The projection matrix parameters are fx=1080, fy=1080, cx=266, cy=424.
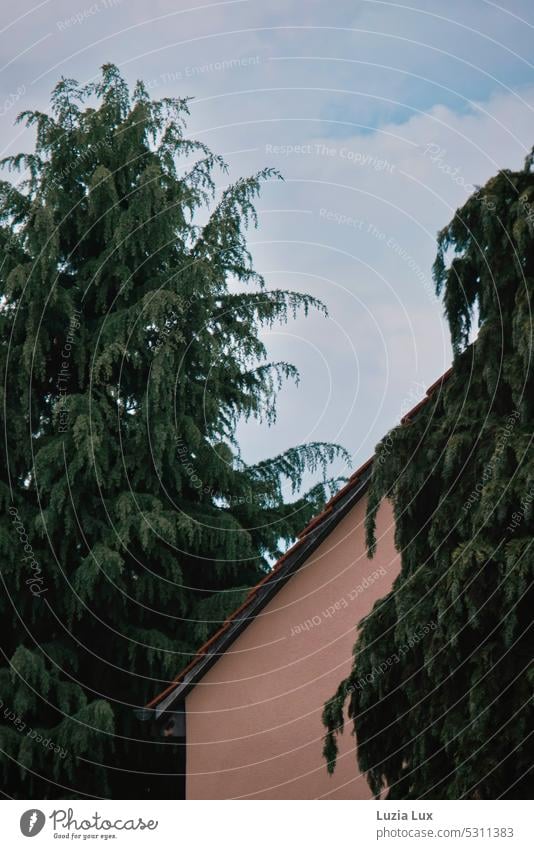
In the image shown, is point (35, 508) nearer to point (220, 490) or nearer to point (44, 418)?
point (44, 418)

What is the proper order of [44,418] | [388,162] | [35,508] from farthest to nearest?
[44,418] < [35,508] < [388,162]

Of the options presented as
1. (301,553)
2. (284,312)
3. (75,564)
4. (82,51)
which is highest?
(82,51)

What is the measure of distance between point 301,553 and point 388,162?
16.8 ft

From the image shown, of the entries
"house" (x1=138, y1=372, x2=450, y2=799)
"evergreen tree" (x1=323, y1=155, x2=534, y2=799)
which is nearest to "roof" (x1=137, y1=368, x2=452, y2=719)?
"house" (x1=138, y1=372, x2=450, y2=799)

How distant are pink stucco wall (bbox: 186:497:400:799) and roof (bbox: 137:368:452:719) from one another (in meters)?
0.11

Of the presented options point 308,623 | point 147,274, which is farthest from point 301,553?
point 147,274

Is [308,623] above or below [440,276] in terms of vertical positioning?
below

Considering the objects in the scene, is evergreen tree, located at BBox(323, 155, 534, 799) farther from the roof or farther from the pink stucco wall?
the pink stucco wall

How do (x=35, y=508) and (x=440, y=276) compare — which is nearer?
(x=440, y=276)

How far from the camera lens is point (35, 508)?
1753 cm

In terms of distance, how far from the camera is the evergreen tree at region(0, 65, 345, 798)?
16.6 m

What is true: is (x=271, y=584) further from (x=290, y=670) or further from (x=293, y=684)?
(x=293, y=684)

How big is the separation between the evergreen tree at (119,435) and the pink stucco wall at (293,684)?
134 inches

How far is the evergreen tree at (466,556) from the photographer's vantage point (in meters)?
7.22
